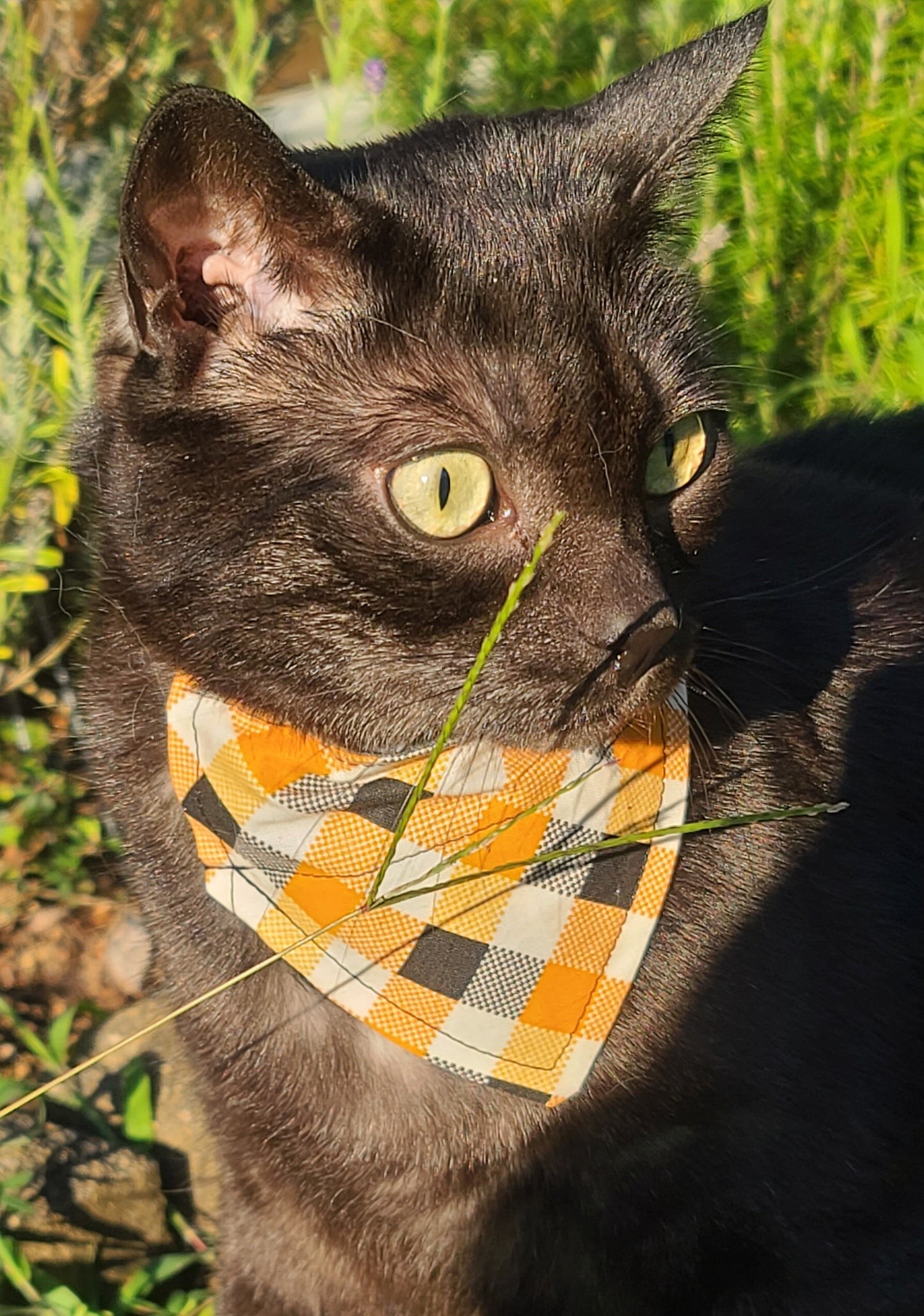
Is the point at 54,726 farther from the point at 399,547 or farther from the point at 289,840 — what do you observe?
the point at 399,547

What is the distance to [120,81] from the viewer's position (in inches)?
109

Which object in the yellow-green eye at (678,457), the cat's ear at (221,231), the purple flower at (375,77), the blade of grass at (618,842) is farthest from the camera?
the purple flower at (375,77)

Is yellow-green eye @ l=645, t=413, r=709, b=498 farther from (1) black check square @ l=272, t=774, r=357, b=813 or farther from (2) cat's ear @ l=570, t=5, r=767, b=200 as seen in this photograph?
(1) black check square @ l=272, t=774, r=357, b=813

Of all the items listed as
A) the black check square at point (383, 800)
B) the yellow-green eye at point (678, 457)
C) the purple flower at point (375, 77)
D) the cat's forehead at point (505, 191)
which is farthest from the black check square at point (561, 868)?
the purple flower at point (375, 77)

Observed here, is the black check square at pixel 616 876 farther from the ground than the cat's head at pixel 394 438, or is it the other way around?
the cat's head at pixel 394 438

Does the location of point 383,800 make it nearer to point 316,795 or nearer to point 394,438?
point 316,795

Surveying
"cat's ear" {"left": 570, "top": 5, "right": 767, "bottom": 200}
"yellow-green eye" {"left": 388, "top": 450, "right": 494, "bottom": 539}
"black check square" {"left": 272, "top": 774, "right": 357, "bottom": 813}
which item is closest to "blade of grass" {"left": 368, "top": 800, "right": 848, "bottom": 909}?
"black check square" {"left": 272, "top": 774, "right": 357, "bottom": 813}

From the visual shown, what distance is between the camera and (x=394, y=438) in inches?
44.4

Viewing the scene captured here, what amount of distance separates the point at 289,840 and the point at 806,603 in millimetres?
656

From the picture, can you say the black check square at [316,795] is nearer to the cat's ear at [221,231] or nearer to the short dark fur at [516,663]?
the short dark fur at [516,663]

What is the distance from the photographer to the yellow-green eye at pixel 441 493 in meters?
1.11

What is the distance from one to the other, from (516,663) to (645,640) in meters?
0.12

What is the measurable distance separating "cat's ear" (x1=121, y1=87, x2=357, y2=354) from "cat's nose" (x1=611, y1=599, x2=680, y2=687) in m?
0.40

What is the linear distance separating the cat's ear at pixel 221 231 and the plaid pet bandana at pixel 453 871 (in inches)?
15.0
